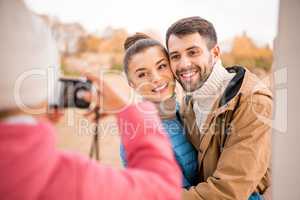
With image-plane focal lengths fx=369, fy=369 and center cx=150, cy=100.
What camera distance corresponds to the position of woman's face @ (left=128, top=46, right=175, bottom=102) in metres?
1.52

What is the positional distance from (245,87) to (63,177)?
35.9 inches

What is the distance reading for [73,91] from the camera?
1.45 m

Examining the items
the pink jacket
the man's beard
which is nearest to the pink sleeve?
the pink jacket

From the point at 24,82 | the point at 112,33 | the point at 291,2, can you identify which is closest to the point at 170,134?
the point at 112,33

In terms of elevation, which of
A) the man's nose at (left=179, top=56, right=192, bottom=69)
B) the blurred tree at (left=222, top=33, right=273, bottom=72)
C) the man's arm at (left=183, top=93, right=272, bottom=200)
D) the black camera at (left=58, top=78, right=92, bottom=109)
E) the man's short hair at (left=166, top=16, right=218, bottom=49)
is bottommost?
the man's arm at (left=183, top=93, right=272, bottom=200)

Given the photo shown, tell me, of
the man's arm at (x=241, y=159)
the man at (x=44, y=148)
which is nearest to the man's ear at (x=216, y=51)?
the man's arm at (x=241, y=159)

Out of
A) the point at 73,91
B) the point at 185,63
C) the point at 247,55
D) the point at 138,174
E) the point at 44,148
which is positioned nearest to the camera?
the point at 44,148

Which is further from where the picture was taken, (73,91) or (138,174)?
(73,91)

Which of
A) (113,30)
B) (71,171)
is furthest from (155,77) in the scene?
(71,171)

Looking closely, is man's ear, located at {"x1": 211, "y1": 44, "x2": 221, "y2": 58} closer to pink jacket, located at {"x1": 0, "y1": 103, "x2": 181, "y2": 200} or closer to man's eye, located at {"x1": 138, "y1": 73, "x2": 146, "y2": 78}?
man's eye, located at {"x1": 138, "y1": 73, "x2": 146, "y2": 78}

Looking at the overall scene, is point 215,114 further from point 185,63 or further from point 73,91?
point 73,91

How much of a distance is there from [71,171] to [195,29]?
827mm

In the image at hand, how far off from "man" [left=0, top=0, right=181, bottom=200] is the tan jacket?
0.97 feet

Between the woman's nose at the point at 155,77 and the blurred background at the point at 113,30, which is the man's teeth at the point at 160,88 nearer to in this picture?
the woman's nose at the point at 155,77
